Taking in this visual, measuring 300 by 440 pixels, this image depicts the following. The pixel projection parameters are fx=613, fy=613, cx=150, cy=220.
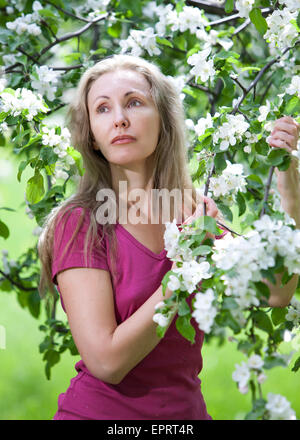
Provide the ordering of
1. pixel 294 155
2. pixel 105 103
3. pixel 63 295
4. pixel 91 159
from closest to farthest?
pixel 294 155 → pixel 63 295 → pixel 105 103 → pixel 91 159

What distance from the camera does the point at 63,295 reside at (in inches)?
61.6

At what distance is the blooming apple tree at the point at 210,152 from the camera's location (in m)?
1.11

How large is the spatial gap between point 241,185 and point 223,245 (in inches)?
17.6

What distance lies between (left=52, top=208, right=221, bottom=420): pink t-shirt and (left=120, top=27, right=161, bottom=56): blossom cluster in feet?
2.38

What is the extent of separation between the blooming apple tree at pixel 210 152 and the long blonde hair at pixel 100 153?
8cm

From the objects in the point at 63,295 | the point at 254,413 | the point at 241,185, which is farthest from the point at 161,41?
the point at 254,413

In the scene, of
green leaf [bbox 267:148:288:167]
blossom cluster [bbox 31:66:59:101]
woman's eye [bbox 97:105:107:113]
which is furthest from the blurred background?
Answer: green leaf [bbox 267:148:288:167]

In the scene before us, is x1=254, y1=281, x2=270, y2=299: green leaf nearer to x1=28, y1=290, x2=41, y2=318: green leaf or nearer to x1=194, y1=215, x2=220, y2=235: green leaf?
x1=194, y1=215, x2=220, y2=235: green leaf

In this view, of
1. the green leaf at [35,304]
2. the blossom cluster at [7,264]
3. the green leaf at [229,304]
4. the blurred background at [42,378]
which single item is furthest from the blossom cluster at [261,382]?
the blurred background at [42,378]

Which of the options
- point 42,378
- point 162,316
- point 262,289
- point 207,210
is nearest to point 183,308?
point 162,316

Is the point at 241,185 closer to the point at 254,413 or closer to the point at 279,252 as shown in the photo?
the point at 279,252

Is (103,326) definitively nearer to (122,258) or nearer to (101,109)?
(122,258)

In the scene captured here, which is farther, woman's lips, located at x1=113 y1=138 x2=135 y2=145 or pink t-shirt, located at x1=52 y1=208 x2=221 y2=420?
woman's lips, located at x1=113 y1=138 x2=135 y2=145

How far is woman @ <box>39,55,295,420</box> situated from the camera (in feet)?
4.82
